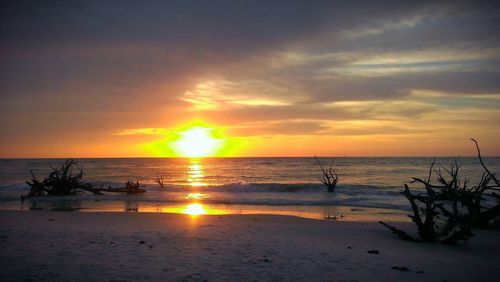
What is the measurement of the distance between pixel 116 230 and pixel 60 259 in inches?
130

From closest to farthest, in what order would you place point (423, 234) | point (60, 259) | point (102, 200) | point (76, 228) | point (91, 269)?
1. point (91, 269)
2. point (60, 259)
3. point (423, 234)
4. point (76, 228)
5. point (102, 200)

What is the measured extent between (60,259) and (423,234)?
8.46 metres

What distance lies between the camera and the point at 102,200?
67.8ft

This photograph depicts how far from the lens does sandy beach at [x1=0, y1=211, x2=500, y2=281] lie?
19.3 feet

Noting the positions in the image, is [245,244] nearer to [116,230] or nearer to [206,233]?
[206,233]

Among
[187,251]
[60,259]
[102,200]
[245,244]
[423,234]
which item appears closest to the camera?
[60,259]

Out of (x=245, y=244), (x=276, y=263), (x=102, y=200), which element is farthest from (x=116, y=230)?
(x=102, y=200)

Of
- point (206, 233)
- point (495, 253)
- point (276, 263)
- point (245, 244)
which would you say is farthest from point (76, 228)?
point (495, 253)

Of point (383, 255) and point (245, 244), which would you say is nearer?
point (383, 255)

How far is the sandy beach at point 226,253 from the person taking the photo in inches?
231

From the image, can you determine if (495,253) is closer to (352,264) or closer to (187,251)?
(352,264)

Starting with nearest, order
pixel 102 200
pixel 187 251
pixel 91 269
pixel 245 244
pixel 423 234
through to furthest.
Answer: pixel 91 269
pixel 187 251
pixel 245 244
pixel 423 234
pixel 102 200

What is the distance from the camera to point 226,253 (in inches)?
286

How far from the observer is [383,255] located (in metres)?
7.55
